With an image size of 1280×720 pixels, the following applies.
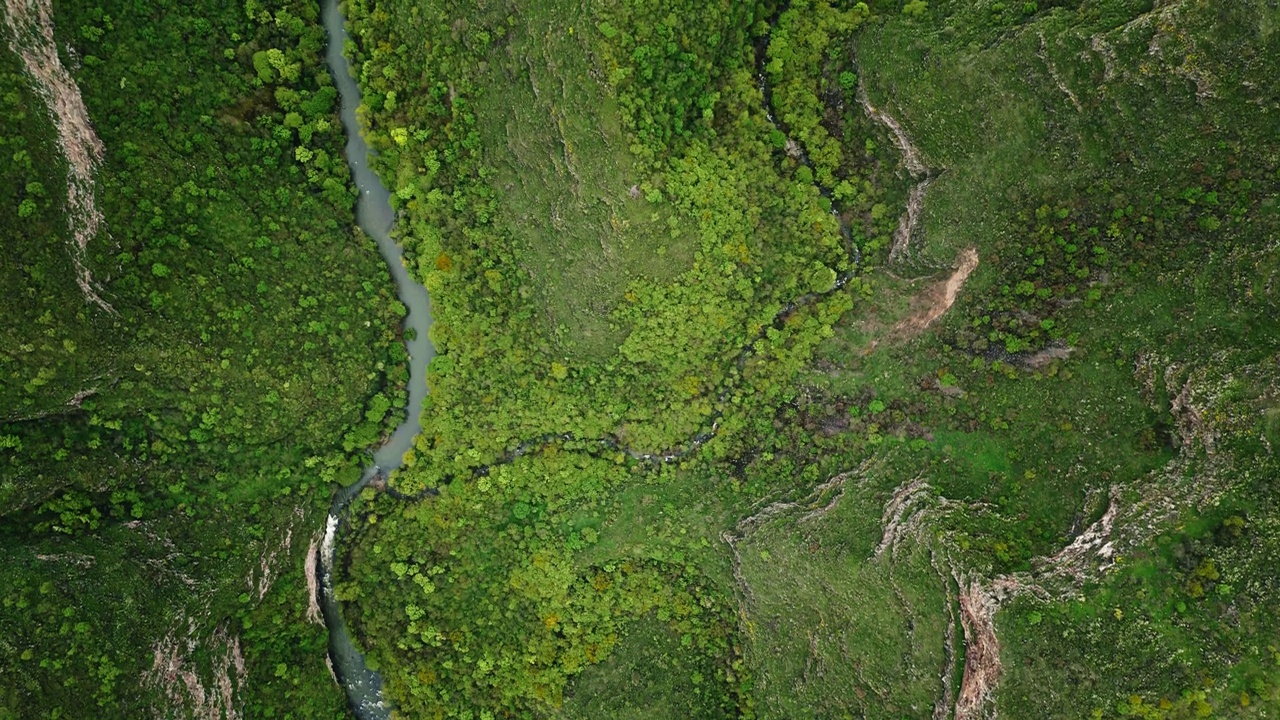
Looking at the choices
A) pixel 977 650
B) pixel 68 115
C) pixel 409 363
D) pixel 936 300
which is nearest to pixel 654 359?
pixel 409 363

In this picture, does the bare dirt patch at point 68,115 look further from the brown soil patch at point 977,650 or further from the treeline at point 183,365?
the brown soil patch at point 977,650

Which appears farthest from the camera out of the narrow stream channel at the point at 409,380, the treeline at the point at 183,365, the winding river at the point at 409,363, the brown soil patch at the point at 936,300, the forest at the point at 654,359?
the narrow stream channel at the point at 409,380

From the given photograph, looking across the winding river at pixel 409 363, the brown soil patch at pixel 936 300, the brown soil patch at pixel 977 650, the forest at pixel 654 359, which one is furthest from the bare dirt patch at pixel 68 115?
the brown soil patch at pixel 977 650

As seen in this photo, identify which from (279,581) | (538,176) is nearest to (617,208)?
(538,176)

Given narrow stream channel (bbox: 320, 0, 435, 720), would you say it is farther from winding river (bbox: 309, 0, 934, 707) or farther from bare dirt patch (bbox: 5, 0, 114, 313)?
bare dirt patch (bbox: 5, 0, 114, 313)

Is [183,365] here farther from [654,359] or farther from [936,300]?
[936,300]
